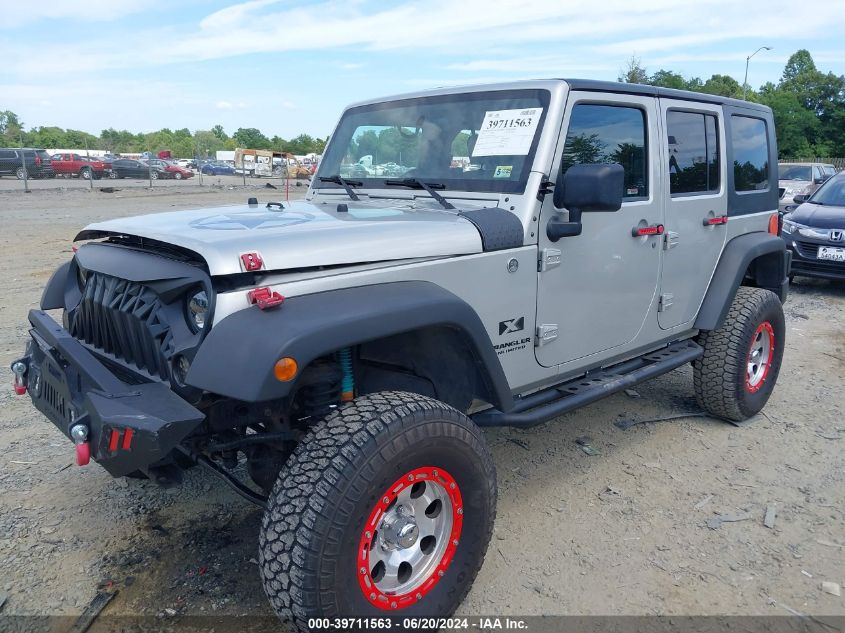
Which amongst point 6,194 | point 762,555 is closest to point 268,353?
point 762,555

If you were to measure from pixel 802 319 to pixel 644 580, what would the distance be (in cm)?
592

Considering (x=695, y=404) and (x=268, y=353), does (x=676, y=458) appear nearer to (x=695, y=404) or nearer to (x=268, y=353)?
(x=695, y=404)

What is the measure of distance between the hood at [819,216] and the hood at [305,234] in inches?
308

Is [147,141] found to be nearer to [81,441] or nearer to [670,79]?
[670,79]

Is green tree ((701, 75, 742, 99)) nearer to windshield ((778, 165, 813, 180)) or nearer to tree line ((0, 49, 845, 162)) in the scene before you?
tree line ((0, 49, 845, 162))

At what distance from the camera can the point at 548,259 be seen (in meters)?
3.13

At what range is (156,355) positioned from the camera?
8.05 ft

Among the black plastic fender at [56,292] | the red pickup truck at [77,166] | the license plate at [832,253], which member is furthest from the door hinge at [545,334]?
the red pickup truck at [77,166]

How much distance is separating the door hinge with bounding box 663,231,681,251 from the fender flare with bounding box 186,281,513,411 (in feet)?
5.82

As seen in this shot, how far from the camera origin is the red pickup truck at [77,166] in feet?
106

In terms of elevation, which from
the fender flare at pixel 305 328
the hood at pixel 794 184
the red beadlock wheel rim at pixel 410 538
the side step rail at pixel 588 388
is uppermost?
the hood at pixel 794 184

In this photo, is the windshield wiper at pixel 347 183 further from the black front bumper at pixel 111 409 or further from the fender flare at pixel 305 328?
the black front bumper at pixel 111 409

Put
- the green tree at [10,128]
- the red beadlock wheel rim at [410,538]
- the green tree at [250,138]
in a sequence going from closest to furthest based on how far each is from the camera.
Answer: the red beadlock wheel rim at [410,538] → the green tree at [10,128] → the green tree at [250,138]

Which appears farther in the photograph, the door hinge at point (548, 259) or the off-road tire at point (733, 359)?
the off-road tire at point (733, 359)
